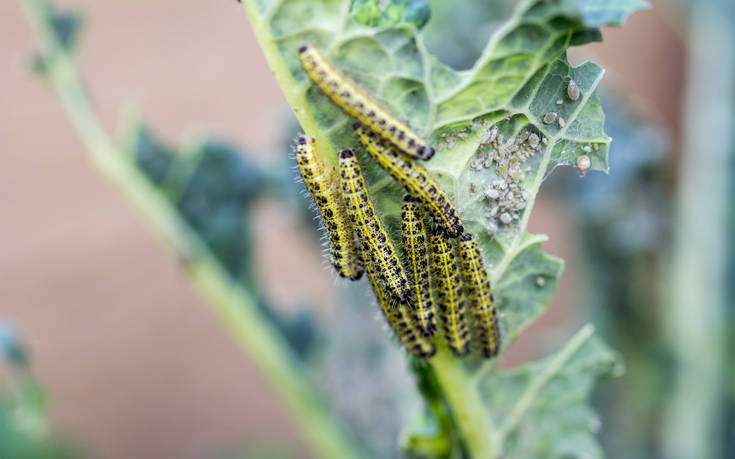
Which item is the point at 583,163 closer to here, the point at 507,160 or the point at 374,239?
the point at 507,160

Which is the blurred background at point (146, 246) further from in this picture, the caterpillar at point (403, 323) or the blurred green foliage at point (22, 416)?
the caterpillar at point (403, 323)

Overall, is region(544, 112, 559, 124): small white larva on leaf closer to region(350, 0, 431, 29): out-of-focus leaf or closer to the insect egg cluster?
the insect egg cluster

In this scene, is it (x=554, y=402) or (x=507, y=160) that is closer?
(x=507, y=160)

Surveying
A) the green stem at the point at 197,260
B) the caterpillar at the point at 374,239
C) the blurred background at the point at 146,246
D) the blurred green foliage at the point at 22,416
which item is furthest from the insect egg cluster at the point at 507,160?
the blurred background at the point at 146,246

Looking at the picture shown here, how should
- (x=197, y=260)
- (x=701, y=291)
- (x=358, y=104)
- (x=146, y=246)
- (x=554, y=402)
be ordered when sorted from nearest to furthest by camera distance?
(x=358, y=104), (x=554, y=402), (x=197, y=260), (x=701, y=291), (x=146, y=246)

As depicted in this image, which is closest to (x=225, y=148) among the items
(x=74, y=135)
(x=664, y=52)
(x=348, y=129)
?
(x=348, y=129)

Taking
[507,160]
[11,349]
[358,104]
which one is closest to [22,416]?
[11,349]
